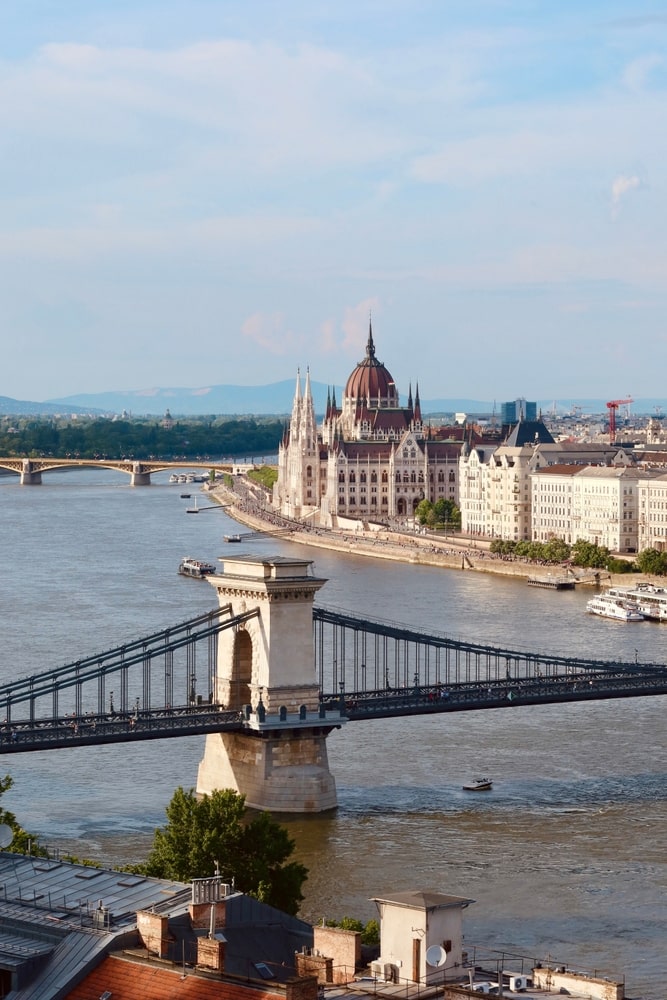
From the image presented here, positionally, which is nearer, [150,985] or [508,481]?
[150,985]

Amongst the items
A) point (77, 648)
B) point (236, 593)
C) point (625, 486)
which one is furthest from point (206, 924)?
point (625, 486)

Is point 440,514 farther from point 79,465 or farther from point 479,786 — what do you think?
point 479,786

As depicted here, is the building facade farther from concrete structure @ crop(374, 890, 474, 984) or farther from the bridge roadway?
concrete structure @ crop(374, 890, 474, 984)

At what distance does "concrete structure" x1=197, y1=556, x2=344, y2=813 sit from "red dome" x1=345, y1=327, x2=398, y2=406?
78.6 m

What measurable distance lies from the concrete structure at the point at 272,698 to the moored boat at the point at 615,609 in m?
24.0

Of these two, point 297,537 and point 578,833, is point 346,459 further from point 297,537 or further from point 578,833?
point 578,833

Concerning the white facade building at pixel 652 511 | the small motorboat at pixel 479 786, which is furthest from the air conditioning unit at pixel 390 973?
the white facade building at pixel 652 511

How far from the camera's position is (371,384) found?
346 feet

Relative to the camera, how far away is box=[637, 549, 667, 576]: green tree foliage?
196 feet

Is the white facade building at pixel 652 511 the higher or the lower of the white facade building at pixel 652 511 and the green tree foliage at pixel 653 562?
the higher

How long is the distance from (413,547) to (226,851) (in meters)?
53.3

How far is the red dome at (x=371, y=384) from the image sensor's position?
105188 millimetres

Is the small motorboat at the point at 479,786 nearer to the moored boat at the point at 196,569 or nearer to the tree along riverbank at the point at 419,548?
the moored boat at the point at 196,569

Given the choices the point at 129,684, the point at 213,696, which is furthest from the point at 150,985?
the point at 129,684
